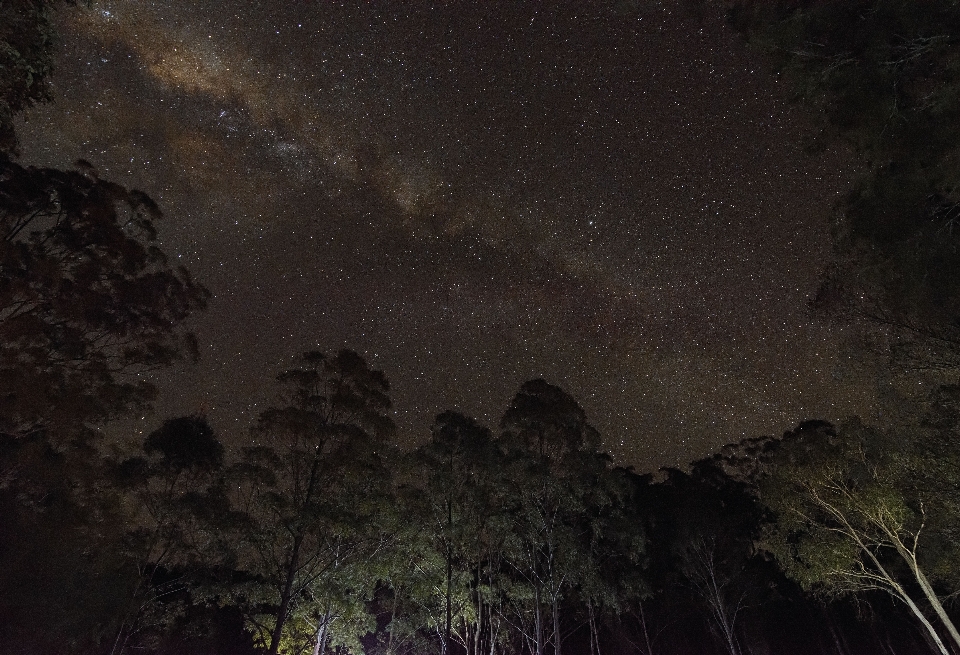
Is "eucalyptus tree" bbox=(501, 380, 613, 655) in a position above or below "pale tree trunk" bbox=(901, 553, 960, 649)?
above

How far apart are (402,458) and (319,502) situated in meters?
3.48

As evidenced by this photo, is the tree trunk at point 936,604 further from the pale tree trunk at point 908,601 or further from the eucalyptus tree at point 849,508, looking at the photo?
the pale tree trunk at point 908,601

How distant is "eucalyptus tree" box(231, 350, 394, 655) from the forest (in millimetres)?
85

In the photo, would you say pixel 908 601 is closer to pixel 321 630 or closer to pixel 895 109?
pixel 895 109

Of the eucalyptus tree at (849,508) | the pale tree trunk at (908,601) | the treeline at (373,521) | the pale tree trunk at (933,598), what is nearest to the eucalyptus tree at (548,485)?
the treeline at (373,521)

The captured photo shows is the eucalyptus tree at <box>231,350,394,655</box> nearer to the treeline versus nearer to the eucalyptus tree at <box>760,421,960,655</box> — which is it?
the treeline

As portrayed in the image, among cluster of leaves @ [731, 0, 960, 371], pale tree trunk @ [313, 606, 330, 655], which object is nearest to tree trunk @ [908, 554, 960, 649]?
cluster of leaves @ [731, 0, 960, 371]

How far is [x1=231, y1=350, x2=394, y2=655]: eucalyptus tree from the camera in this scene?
16016mm

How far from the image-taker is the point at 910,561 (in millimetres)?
18062

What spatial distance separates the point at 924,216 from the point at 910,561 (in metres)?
16.5

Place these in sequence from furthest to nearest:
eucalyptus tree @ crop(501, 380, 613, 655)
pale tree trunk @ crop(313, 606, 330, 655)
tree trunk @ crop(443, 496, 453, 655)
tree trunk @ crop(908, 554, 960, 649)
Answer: eucalyptus tree @ crop(501, 380, 613, 655) → tree trunk @ crop(443, 496, 453, 655) → pale tree trunk @ crop(313, 606, 330, 655) → tree trunk @ crop(908, 554, 960, 649)

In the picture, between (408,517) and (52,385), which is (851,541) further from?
(52,385)

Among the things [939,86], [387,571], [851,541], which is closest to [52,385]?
[387,571]

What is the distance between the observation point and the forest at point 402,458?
7.62m
